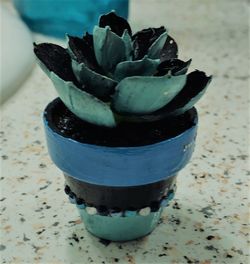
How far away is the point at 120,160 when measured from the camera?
0.30 m

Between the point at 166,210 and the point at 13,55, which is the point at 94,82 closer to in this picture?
the point at 166,210

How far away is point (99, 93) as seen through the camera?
0.99 feet

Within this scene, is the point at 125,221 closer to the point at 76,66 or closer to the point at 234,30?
the point at 76,66

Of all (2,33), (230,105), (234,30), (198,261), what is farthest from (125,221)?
(234,30)

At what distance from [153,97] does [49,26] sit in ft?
1.53

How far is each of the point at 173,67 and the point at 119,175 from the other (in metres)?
0.08

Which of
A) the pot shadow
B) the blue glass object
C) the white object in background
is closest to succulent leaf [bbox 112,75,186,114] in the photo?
the pot shadow

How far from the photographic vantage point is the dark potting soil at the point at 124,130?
0.30 meters

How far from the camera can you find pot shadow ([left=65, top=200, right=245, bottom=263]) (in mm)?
354

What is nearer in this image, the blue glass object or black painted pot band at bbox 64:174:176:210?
black painted pot band at bbox 64:174:176:210

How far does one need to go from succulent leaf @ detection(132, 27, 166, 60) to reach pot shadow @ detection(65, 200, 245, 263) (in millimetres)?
132

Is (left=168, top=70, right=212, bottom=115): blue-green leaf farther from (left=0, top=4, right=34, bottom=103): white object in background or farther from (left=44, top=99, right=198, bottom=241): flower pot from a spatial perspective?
(left=0, top=4, right=34, bottom=103): white object in background

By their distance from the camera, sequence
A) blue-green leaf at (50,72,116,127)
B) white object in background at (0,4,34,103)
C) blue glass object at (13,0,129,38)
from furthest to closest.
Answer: blue glass object at (13,0,129,38) < white object in background at (0,4,34,103) < blue-green leaf at (50,72,116,127)

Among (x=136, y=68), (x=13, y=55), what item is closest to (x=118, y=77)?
(x=136, y=68)
